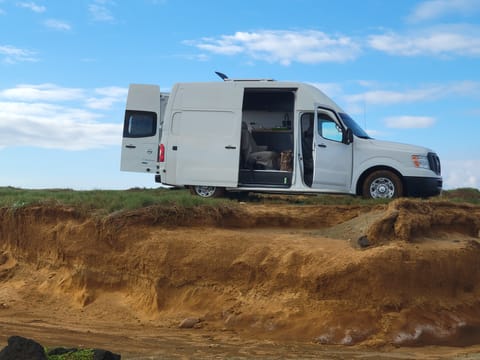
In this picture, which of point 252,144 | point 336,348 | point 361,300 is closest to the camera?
point 336,348

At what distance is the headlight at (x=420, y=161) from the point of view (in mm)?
13594

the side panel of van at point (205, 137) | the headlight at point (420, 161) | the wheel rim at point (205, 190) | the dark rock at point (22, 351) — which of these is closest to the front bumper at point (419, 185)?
the headlight at point (420, 161)

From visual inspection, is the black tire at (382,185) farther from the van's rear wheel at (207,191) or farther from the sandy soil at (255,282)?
the van's rear wheel at (207,191)

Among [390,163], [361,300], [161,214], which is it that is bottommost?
[361,300]

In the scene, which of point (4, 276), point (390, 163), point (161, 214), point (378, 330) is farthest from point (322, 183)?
point (4, 276)

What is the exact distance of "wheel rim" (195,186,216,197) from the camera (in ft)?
48.1

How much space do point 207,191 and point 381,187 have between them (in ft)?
13.0

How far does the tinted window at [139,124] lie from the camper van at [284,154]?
415 centimetres

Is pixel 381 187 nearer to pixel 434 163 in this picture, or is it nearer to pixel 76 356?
pixel 434 163

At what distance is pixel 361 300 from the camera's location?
9930mm

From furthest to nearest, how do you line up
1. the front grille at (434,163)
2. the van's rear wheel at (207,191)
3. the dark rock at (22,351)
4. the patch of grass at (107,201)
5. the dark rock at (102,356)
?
the van's rear wheel at (207,191) < the front grille at (434,163) < the patch of grass at (107,201) < the dark rock at (102,356) < the dark rock at (22,351)

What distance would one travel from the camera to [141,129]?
19.0 metres

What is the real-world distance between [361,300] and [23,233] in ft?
24.6

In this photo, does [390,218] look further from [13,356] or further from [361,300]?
[13,356]
